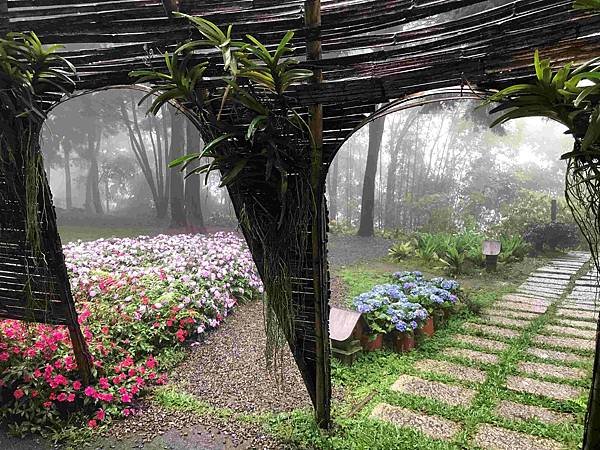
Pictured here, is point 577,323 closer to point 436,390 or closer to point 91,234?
point 436,390

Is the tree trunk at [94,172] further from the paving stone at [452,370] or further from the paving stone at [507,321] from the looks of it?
the paving stone at [452,370]

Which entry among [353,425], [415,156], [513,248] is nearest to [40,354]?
[353,425]

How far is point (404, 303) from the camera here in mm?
3375

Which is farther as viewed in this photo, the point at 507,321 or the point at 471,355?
the point at 507,321

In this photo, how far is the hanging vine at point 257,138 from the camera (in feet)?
4.53

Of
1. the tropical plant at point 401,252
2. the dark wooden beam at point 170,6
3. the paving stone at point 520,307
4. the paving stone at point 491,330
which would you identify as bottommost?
the paving stone at point 491,330

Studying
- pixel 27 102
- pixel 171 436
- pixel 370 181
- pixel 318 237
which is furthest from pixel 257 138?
pixel 370 181

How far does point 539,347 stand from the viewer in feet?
10.1

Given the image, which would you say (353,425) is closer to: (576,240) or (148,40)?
(148,40)

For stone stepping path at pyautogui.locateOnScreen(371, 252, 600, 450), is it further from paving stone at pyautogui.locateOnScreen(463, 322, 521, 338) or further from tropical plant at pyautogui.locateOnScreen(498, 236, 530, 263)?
Result: tropical plant at pyautogui.locateOnScreen(498, 236, 530, 263)

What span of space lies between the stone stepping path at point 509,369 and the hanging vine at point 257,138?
100cm

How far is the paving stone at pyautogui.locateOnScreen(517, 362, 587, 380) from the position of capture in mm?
2604

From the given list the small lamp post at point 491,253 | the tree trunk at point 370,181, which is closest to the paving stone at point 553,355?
the small lamp post at point 491,253

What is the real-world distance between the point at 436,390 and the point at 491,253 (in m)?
3.77
